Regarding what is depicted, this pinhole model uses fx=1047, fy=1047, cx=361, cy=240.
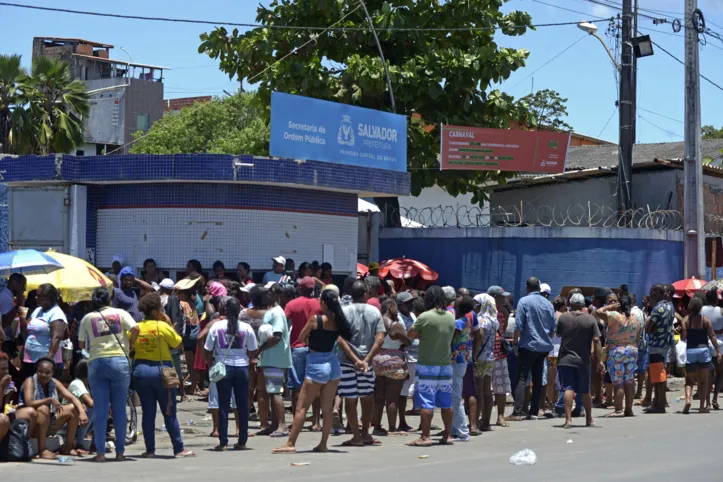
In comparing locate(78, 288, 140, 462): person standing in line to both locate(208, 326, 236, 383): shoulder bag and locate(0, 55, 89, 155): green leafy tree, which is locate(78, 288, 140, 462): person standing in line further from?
locate(0, 55, 89, 155): green leafy tree

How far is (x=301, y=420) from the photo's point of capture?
10695 millimetres

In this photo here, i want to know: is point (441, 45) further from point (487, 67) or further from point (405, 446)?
point (405, 446)

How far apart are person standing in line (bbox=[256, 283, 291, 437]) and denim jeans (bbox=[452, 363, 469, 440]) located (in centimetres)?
189

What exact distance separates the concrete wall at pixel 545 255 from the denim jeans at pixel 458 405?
35.2 feet

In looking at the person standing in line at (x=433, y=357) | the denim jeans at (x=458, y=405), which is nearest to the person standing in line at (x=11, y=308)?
the person standing in line at (x=433, y=357)

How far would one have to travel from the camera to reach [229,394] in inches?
432

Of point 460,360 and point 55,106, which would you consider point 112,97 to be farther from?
point 460,360

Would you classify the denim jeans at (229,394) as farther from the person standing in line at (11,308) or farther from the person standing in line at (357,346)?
the person standing in line at (11,308)

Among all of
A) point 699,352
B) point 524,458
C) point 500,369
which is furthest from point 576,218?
point 524,458

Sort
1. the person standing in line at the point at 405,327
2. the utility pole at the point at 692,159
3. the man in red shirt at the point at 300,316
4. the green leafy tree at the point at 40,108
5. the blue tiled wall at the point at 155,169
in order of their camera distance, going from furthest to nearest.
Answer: the green leafy tree at the point at 40,108 → the utility pole at the point at 692,159 → the blue tiled wall at the point at 155,169 → the person standing in line at the point at 405,327 → the man in red shirt at the point at 300,316

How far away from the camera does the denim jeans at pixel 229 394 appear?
10922mm

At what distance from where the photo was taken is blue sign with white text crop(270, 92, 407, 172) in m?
18.3

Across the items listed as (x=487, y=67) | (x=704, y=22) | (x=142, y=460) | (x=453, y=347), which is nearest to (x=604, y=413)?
(x=453, y=347)

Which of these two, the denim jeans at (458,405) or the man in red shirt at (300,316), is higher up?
the man in red shirt at (300,316)
